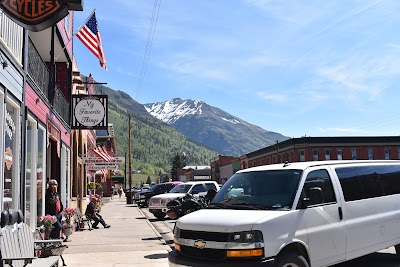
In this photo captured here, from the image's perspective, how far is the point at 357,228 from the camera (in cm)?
728

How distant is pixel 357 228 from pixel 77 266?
5.73 metres

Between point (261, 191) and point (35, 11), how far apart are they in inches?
173

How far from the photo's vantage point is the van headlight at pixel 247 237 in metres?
5.73

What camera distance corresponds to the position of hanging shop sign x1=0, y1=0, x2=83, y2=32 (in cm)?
659

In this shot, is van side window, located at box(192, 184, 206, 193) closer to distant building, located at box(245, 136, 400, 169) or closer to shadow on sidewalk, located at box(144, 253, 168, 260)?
shadow on sidewalk, located at box(144, 253, 168, 260)

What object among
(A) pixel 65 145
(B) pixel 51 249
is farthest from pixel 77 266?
(A) pixel 65 145

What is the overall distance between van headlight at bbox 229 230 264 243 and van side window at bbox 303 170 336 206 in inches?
56.0

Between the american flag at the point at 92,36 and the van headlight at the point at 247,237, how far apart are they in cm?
1271

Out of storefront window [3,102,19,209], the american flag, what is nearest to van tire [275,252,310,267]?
storefront window [3,102,19,209]

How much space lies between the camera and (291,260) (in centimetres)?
591

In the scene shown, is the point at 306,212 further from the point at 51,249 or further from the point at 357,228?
the point at 51,249

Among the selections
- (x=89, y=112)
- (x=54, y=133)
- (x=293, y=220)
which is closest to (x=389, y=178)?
(x=293, y=220)

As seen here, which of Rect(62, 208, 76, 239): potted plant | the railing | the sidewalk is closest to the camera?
the sidewalk

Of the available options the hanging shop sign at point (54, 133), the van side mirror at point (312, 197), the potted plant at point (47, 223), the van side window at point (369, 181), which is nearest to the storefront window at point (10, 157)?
the potted plant at point (47, 223)
